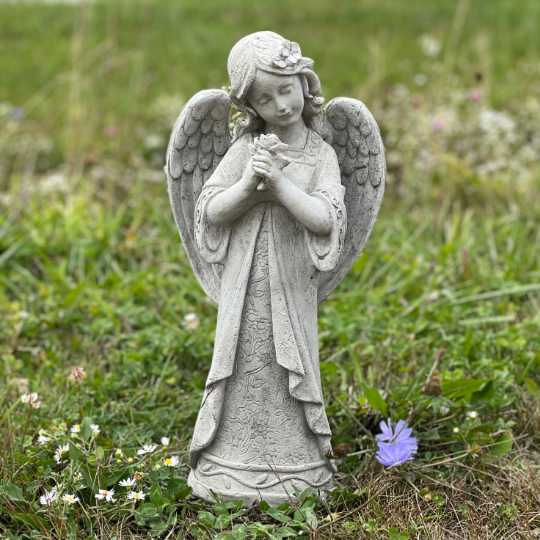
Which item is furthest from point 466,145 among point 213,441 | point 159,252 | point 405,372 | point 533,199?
point 213,441

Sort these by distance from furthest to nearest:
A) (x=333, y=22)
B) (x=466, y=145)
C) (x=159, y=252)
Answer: (x=333, y=22)
(x=466, y=145)
(x=159, y=252)

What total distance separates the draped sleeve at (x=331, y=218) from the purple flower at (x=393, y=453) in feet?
2.39

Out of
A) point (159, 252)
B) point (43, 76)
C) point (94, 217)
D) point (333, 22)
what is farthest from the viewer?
point (333, 22)

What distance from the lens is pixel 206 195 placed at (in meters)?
2.61

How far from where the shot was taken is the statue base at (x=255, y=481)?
2.71 m

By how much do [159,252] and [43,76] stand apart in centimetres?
485

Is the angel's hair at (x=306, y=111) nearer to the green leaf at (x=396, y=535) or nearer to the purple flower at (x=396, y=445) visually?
the purple flower at (x=396, y=445)

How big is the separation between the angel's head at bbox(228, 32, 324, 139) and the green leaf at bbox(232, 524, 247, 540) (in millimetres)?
1406

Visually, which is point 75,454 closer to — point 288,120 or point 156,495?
point 156,495

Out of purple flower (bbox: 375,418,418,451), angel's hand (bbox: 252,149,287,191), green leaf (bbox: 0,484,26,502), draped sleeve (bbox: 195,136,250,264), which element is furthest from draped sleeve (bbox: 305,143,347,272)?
green leaf (bbox: 0,484,26,502)

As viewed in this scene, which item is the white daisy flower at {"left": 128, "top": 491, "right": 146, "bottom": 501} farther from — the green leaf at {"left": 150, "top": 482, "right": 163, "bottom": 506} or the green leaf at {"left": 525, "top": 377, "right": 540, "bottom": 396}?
the green leaf at {"left": 525, "top": 377, "right": 540, "bottom": 396}

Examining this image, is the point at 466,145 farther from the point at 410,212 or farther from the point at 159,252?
the point at 159,252

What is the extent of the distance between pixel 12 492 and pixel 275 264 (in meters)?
1.23

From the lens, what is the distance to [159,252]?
5250mm
